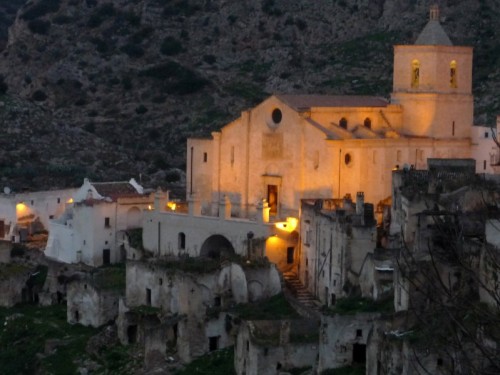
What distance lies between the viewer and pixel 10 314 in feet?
158

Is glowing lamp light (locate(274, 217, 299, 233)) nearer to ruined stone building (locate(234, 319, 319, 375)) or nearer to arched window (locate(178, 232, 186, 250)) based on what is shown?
arched window (locate(178, 232, 186, 250))

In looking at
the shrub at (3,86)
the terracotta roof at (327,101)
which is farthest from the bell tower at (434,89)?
the shrub at (3,86)

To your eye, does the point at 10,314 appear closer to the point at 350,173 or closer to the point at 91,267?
the point at 91,267

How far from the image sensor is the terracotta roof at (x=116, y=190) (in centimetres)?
5162

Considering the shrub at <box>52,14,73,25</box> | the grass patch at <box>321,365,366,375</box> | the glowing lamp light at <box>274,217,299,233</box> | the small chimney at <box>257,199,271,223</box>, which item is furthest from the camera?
the shrub at <box>52,14,73,25</box>

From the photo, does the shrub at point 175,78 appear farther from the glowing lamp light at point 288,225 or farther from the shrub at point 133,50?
the glowing lamp light at point 288,225

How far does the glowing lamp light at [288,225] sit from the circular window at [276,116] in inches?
168

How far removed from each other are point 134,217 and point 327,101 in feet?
27.7

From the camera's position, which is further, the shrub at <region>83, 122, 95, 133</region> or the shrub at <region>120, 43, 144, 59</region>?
the shrub at <region>120, 43, 144, 59</region>

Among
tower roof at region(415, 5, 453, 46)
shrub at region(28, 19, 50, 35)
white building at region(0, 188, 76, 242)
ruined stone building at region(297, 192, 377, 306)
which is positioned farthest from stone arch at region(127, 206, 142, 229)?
shrub at region(28, 19, 50, 35)

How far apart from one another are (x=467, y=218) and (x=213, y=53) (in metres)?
54.0

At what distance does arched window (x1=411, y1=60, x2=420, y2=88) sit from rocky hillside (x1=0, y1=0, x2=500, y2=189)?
67.9 feet

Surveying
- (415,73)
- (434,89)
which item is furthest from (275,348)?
(415,73)

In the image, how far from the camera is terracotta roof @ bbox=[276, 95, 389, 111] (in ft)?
157
